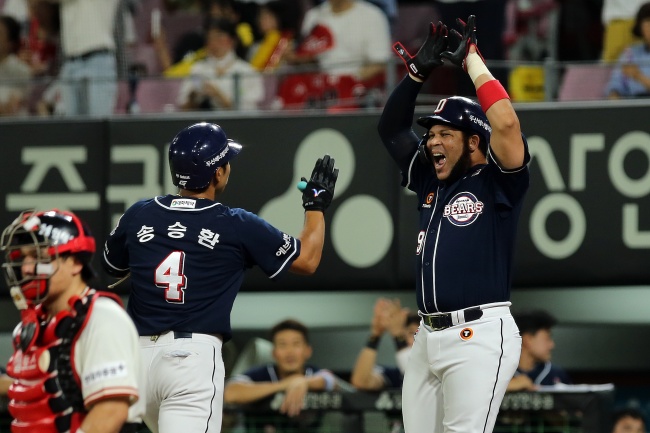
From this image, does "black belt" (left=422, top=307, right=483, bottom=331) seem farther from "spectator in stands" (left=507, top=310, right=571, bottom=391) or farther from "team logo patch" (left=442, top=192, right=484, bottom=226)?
"spectator in stands" (left=507, top=310, right=571, bottom=391)

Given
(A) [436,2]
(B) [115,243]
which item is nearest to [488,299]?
(B) [115,243]

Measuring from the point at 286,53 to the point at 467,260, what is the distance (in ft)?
15.7

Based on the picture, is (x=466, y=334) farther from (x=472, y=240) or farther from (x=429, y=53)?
(x=429, y=53)

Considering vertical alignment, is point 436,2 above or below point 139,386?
above

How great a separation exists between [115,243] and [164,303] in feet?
1.25

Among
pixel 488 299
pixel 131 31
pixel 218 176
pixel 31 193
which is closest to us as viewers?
pixel 488 299

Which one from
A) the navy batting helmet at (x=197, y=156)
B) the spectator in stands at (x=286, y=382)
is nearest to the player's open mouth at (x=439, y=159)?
the navy batting helmet at (x=197, y=156)

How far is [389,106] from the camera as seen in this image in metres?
5.48

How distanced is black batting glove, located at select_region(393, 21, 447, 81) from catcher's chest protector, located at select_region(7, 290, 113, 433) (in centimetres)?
224

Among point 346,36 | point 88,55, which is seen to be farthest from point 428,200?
point 88,55

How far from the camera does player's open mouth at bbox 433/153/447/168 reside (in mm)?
5039

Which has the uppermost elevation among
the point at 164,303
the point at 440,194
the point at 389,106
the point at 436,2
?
the point at 436,2

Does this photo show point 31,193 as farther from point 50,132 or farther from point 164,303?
point 164,303

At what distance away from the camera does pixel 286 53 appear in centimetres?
936
